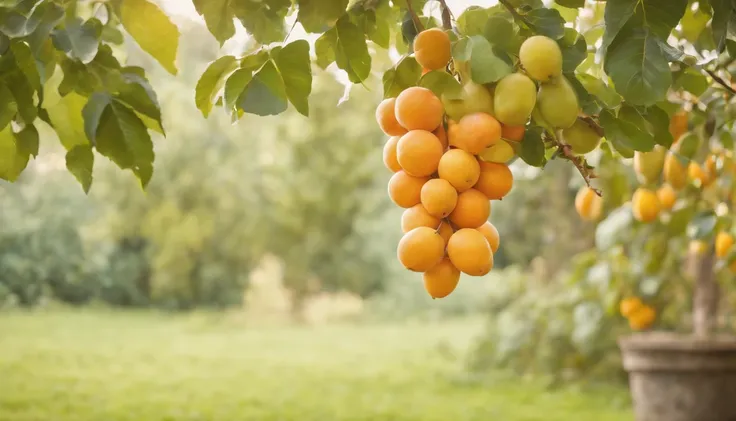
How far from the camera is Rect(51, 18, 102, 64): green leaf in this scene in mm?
691

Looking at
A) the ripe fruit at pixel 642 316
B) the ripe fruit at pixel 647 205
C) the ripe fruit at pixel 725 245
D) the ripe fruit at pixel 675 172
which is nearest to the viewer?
the ripe fruit at pixel 675 172

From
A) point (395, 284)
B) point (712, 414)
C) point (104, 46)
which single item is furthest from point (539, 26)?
point (395, 284)

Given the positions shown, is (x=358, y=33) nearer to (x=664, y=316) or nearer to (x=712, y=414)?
(x=712, y=414)

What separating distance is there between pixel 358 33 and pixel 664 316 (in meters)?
2.92

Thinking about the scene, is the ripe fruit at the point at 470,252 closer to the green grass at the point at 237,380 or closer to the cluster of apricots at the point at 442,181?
the cluster of apricots at the point at 442,181

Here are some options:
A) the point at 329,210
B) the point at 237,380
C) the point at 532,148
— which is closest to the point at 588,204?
the point at 532,148

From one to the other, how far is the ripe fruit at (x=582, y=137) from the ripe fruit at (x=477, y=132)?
0.13 m

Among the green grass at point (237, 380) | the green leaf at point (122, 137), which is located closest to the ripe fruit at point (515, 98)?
the green leaf at point (122, 137)

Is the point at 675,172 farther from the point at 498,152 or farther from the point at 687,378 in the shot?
the point at 687,378

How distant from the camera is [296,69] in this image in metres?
0.76

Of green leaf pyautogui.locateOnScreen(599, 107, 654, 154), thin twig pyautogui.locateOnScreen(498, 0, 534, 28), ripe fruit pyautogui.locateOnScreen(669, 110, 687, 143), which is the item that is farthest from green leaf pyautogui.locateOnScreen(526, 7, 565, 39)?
ripe fruit pyautogui.locateOnScreen(669, 110, 687, 143)

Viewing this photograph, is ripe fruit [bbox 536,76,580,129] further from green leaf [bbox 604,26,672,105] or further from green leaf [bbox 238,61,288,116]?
green leaf [bbox 238,61,288,116]

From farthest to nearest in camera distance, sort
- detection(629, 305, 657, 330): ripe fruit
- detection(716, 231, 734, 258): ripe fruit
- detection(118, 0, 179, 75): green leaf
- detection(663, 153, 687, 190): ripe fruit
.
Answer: detection(629, 305, 657, 330): ripe fruit < detection(716, 231, 734, 258): ripe fruit < detection(663, 153, 687, 190): ripe fruit < detection(118, 0, 179, 75): green leaf

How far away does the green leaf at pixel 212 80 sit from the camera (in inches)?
31.1
